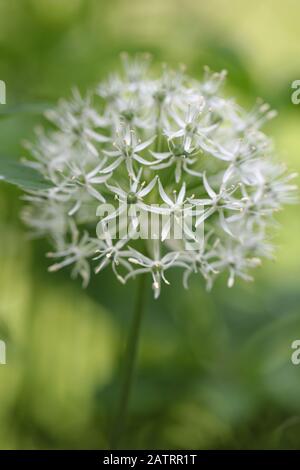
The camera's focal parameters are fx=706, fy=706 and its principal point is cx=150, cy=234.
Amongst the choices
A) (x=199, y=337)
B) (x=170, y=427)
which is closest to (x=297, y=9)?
(x=199, y=337)

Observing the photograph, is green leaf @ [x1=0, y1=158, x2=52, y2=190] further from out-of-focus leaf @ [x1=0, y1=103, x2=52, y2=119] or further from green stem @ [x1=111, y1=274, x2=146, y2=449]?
green stem @ [x1=111, y1=274, x2=146, y2=449]

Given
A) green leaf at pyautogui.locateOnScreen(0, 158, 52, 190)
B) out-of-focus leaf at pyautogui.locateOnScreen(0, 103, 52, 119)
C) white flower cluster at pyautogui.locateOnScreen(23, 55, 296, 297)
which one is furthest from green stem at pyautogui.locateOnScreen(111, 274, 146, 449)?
out-of-focus leaf at pyautogui.locateOnScreen(0, 103, 52, 119)

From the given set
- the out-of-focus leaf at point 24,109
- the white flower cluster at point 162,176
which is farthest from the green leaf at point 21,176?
the out-of-focus leaf at point 24,109

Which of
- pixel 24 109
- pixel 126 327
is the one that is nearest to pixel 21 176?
pixel 24 109

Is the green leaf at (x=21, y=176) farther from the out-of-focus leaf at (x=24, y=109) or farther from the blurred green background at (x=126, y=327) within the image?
the blurred green background at (x=126, y=327)

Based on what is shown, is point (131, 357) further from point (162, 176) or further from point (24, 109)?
point (24, 109)

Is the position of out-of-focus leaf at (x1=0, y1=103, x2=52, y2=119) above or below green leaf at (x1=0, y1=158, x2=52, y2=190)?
above
